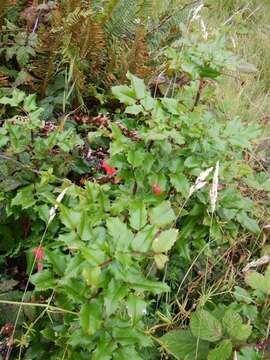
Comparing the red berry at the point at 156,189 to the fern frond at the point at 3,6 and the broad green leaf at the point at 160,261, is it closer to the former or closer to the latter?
the broad green leaf at the point at 160,261

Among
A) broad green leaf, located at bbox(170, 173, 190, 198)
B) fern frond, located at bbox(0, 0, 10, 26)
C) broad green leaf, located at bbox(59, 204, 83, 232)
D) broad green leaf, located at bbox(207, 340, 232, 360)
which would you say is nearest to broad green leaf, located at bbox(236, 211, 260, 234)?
broad green leaf, located at bbox(170, 173, 190, 198)

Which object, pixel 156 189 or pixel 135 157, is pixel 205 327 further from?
pixel 135 157

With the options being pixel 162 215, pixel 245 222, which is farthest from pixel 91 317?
pixel 245 222

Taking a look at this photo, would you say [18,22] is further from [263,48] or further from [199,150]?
[263,48]

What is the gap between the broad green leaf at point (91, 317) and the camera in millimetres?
1237

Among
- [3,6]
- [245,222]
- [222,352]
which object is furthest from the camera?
[3,6]

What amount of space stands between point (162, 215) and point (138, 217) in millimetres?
70

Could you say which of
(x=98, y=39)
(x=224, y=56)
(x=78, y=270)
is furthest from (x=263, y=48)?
(x=78, y=270)

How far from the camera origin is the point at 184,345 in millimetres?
1642

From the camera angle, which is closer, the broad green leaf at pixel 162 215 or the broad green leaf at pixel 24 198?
the broad green leaf at pixel 162 215

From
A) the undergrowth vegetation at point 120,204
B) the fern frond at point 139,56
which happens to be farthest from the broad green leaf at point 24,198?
the fern frond at point 139,56

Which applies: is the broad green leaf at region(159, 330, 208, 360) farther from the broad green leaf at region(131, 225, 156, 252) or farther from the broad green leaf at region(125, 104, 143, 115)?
the broad green leaf at region(125, 104, 143, 115)

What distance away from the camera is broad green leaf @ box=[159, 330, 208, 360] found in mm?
1609

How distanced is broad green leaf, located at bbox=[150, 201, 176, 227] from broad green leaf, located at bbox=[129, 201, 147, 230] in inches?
1.5
